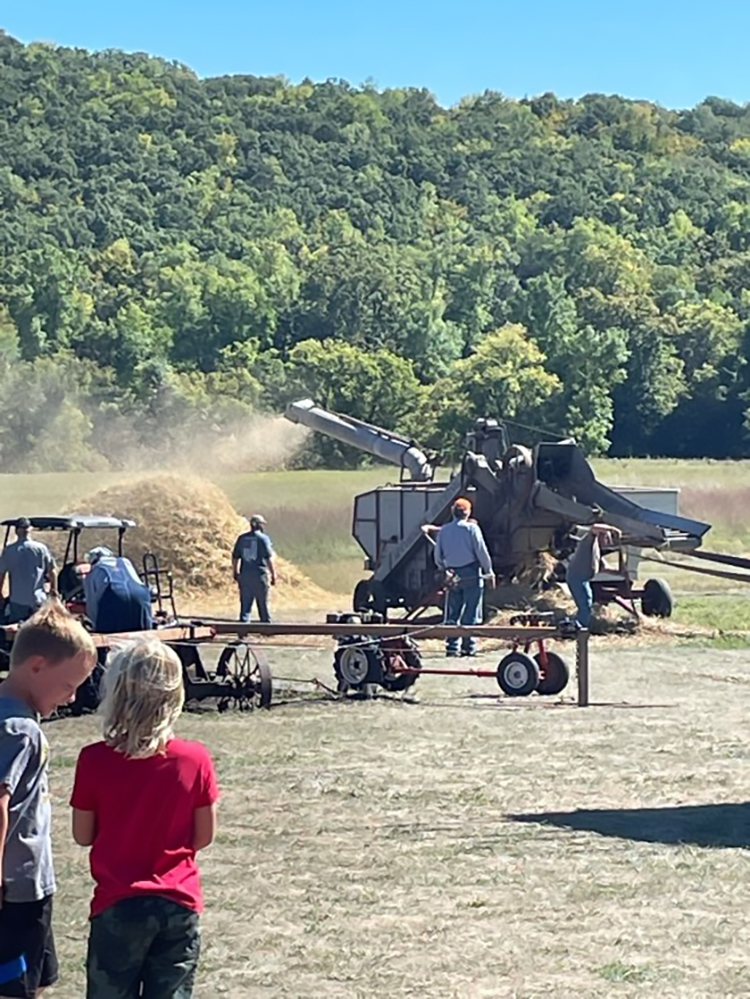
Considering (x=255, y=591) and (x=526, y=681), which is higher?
(x=255, y=591)

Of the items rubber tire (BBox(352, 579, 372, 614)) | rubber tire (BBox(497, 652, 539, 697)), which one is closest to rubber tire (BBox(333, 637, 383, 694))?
rubber tire (BBox(497, 652, 539, 697))

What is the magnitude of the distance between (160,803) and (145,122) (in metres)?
168

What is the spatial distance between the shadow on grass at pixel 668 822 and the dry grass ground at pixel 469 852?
2 cm

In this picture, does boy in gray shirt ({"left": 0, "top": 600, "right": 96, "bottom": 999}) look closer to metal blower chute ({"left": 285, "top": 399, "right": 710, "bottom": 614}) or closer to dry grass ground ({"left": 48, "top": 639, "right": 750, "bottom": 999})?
dry grass ground ({"left": 48, "top": 639, "right": 750, "bottom": 999})

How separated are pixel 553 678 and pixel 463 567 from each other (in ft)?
13.8

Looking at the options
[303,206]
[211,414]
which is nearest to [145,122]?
[303,206]

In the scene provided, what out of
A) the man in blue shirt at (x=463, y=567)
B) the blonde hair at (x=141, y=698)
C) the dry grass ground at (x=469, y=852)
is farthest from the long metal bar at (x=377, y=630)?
the blonde hair at (x=141, y=698)

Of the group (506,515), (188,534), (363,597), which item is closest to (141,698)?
(506,515)

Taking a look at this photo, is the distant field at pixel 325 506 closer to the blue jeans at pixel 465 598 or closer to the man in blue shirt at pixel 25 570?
the blue jeans at pixel 465 598

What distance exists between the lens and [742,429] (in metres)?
88.9

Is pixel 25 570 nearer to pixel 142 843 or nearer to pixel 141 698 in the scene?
pixel 142 843

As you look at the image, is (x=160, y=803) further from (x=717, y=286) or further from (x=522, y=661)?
(x=717, y=286)

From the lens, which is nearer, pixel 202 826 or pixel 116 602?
pixel 202 826

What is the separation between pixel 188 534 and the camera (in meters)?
32.0
